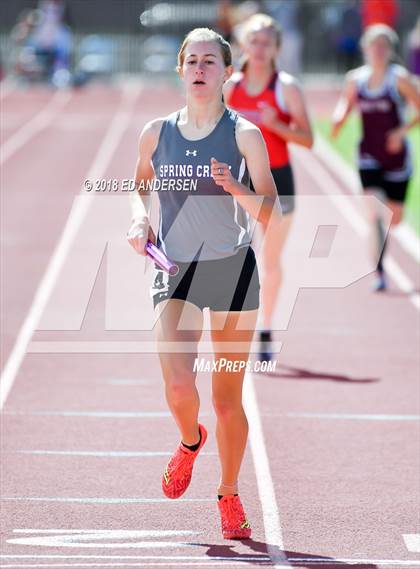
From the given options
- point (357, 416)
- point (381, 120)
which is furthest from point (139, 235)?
point (381, 120)

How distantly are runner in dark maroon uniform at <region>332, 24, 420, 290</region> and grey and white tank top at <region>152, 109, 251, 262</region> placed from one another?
263 inches

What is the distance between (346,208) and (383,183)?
5839mm

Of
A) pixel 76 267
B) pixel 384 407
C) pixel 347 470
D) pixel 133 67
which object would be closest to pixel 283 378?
pixel 384 407

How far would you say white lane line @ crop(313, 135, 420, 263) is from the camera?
55.5 ft

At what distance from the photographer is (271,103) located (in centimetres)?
1074

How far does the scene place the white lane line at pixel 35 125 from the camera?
1098 inches

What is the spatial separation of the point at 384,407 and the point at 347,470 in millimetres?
1560

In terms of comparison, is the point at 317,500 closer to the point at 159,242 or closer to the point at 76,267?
the point at 159,242

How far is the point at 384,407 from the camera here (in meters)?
10.1

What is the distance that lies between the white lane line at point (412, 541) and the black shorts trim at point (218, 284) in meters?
1.25

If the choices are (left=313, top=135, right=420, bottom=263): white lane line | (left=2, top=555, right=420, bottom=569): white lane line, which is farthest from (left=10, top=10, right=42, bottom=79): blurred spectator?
(left=2, top=555, right=420, bottom=569): white lane line

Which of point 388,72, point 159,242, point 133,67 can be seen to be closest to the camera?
point 159,242

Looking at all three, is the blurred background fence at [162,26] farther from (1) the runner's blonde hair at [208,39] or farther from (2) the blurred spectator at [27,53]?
(1) the runner's blonde hair at [208,39]

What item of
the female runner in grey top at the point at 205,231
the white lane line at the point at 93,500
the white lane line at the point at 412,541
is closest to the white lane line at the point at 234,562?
the white lane line at the point at 412,541
